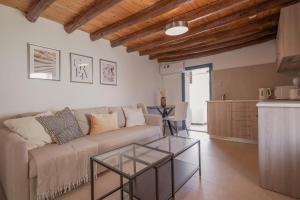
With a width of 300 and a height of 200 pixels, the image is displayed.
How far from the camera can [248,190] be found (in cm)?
172

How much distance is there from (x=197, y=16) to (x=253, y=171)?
92.2 inches

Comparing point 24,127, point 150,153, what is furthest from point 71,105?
point 150,153

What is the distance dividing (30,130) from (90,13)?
173cm

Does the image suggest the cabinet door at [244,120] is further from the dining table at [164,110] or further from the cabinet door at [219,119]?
the dining table at [164,110]

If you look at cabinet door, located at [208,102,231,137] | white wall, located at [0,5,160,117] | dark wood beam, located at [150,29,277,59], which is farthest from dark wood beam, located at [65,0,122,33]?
cabinet door, located at [208,102,231,137]

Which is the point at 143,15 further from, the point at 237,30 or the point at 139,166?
the point at 139,166

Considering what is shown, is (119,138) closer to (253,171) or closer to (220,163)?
(220,163)

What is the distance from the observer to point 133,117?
3.24 meters

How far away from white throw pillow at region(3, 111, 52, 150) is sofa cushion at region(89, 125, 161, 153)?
57 centimetres

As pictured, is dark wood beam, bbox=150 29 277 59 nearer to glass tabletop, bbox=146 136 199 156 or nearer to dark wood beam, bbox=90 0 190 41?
dark wood beam, bbox=90 0 190 41

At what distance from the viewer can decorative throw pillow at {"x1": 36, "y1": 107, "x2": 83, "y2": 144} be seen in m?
1.96

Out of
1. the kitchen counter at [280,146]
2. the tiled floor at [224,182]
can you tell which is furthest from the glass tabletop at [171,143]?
the kitchen counter at [280,146]

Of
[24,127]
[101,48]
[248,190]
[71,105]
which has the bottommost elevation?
[248,190]

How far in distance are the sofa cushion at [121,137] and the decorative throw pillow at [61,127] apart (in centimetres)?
25
